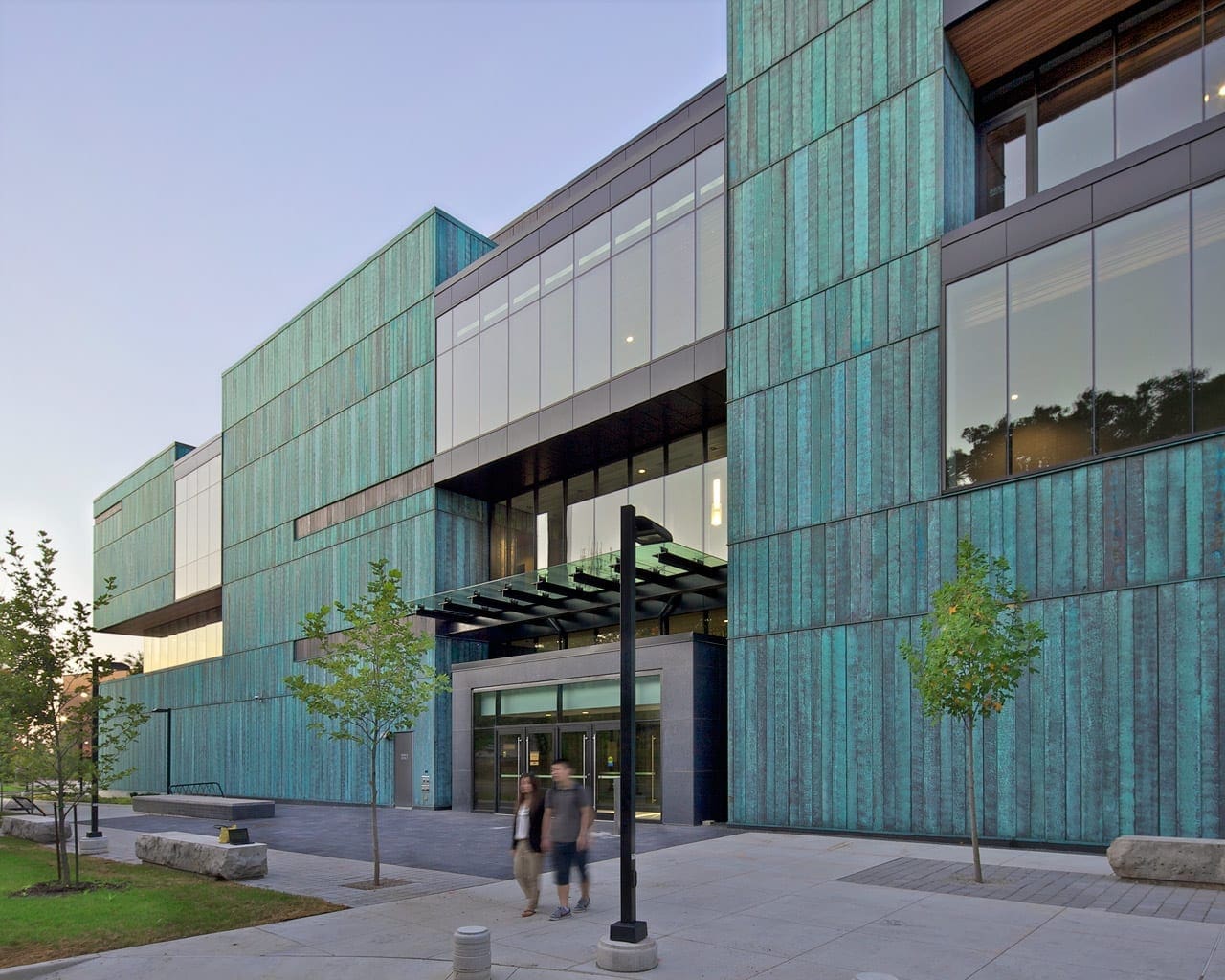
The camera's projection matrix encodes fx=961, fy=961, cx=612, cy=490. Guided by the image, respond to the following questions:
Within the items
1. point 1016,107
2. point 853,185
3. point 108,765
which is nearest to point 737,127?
point 853,185

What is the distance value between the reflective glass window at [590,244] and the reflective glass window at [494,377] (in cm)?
350

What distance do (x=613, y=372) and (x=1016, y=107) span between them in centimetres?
1112

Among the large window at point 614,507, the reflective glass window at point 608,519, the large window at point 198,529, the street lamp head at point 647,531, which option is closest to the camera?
the street lamp head at point 647,531

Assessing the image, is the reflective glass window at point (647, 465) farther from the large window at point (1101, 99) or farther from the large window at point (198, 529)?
the large window at point (198, 529)

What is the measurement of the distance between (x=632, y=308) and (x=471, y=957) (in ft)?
62.5

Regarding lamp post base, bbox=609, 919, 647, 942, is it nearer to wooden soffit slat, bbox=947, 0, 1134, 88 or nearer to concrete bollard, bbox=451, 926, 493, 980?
concrete bollard, bbox=451, 926, 493, 980

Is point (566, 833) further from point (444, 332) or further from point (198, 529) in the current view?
point (198, 529)

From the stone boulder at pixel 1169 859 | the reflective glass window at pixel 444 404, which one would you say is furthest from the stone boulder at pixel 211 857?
the reflective glass window at pixel 444 404

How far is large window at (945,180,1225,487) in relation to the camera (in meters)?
15.1

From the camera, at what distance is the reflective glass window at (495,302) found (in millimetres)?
29812

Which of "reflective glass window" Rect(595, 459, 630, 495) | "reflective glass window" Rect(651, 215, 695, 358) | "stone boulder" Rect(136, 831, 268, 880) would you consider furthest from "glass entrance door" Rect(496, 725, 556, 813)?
"reflective glass window" Rect(651, 215, 695, 358)

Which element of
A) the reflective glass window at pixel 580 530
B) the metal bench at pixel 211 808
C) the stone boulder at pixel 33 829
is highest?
the reflective glass window at pixel 580 530

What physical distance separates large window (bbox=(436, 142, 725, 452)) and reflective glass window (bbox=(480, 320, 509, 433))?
1.3 inches

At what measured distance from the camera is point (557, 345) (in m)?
27.6
